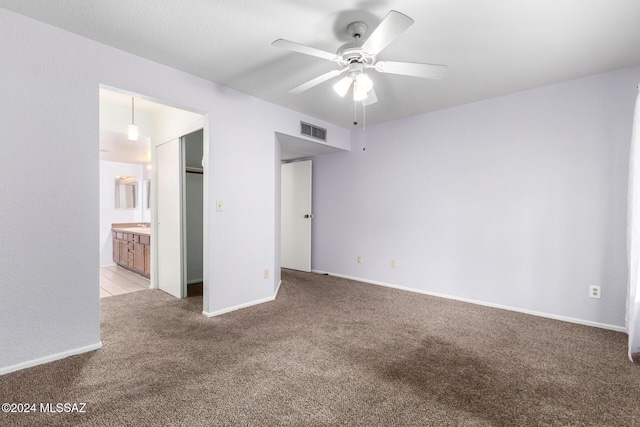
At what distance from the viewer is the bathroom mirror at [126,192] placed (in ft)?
20.0

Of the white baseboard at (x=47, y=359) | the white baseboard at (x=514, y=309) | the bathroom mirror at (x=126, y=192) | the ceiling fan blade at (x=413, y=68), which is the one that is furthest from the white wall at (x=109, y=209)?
the ceiling fan blade at (x=413, y=68)

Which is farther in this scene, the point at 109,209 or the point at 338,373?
the point at 109,209

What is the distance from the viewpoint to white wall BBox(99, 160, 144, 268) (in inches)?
230

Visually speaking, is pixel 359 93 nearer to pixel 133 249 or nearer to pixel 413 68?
pixel 413 68

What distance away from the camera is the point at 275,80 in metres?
2.95

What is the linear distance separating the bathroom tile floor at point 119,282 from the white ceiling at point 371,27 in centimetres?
299

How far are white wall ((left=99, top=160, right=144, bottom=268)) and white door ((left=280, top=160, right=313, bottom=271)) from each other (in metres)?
3.33

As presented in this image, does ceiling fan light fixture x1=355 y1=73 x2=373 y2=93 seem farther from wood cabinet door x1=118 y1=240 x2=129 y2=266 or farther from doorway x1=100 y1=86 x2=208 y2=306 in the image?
wood cabinet door x1=118 y1=240 x2=129 y2=266

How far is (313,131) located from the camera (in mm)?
4117

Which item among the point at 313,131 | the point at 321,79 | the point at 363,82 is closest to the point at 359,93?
the point at 363,82

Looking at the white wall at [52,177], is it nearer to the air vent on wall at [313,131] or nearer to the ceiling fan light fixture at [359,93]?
the air vent on wall at [313,131]

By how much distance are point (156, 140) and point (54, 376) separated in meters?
2.96

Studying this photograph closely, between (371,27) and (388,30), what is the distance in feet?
1.83

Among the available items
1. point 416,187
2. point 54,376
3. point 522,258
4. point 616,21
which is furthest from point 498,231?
point 54,376
